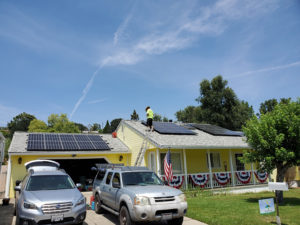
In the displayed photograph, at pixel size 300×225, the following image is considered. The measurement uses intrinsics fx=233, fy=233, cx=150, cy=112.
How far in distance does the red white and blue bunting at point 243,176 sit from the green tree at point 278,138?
5.41m

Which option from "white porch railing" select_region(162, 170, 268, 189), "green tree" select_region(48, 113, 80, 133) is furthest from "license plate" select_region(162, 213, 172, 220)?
"green tree" select_region(48, 113, 80, 133)

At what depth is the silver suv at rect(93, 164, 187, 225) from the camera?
6.30m

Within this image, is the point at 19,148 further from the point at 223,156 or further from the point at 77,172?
the point at 223,156

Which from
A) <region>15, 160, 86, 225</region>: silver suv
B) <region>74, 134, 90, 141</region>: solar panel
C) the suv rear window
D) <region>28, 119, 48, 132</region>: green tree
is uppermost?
<region>28, 119, 48, 132</region>: green tree

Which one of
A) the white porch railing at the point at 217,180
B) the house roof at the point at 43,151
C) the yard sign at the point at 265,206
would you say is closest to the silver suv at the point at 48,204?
the yard sign at the point at 265,206

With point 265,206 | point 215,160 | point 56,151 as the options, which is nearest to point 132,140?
point 56,151

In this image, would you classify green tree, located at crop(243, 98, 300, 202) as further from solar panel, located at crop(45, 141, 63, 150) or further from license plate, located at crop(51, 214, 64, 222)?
solar panel, located at crop(45, 141, 63, 150)

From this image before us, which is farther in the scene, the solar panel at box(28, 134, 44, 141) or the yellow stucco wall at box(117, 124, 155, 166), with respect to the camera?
the yellow stucco wall at box(117, 124, 155, 166)

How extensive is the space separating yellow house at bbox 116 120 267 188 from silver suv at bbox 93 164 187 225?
19.8 feet

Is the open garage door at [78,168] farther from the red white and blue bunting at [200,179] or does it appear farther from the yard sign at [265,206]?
the yard sign at [265,206]

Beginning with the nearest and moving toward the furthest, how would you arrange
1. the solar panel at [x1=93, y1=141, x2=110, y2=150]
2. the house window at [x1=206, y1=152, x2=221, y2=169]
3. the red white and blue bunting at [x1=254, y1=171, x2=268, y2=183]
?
the solar panel at [x1=93, y1=141, x2=110, y2=150] → the red white and blue bunting at [x1=254, y1=171, x2=268, y2=183] → the house window at [x1=206, y1=152, x2=221, y2=169]

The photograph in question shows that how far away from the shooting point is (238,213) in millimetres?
8758

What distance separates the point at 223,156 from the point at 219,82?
2645cm

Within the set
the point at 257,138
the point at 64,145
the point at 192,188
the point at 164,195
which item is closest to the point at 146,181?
the point at 164,195
